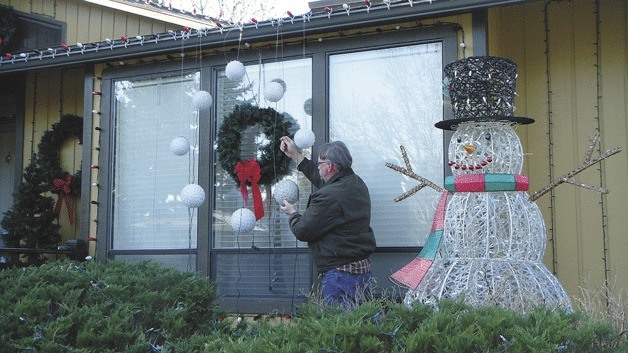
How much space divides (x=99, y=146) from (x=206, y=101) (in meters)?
1.52

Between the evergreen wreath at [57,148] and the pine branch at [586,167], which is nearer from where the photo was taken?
the pine branch at [586,167]

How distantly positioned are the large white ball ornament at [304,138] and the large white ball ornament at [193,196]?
0.90 metres

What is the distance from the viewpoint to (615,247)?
585 cm

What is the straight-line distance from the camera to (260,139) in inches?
253

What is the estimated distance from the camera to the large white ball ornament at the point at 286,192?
5.89 metres

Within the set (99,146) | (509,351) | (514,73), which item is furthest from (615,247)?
(99,146)

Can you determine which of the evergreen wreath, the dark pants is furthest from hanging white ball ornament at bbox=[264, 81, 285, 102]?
the evergreen wreath

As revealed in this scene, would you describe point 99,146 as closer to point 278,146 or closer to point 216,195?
point 216,195

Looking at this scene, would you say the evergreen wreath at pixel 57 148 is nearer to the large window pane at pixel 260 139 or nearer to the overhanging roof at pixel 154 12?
the overhanging roof at pixel 154 12

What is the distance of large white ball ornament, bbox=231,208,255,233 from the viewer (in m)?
5.87

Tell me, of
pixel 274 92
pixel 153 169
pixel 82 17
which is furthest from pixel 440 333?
pixel 82 17

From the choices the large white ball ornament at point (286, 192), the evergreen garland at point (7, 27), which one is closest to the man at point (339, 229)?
the large white ball ornament at point (286, 192)

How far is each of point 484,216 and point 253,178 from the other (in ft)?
8.24

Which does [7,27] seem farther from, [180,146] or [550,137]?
[550,137]
